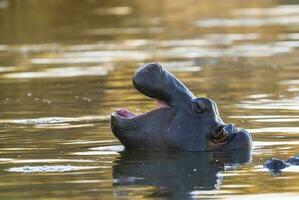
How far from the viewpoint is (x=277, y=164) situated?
10008mm

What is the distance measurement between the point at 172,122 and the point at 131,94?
220 inches

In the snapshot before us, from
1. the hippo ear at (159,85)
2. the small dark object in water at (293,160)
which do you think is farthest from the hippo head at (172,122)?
the small dark object in water at (293,160)

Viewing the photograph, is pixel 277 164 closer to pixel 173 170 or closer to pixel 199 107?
pixel 173 170

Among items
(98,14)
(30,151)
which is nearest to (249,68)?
Result: (30,151)

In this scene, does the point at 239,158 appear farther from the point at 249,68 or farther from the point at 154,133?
the point at 249,68

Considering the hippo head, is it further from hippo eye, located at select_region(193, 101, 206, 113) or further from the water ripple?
the water ripple

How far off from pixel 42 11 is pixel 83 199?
91.7 feet

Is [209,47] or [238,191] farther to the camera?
[209,47]

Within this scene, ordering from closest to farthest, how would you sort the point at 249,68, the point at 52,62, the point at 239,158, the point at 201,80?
the point at 239,158 → the point at 201,80 → the point at 249,68 → the point at 52,62

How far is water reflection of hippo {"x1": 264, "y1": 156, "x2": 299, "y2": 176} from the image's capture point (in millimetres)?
9945

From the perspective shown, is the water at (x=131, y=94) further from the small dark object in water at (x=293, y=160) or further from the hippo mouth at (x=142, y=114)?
the hippo mouth at (x=142, y=114)

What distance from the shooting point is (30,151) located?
11414 millimetres

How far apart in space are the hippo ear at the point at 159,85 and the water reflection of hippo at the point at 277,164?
1236 mm

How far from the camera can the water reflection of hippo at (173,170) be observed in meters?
9.20
